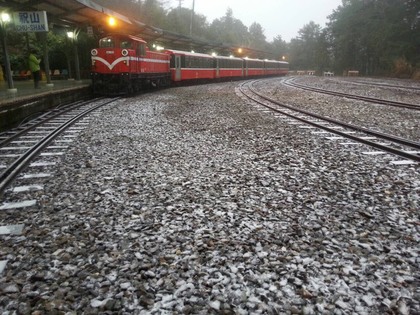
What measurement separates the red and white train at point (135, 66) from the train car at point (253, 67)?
12242 millimetres

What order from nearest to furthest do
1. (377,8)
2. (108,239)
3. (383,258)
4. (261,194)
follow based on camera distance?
(383,258) → (108,239) → (261,194) → (377,8)

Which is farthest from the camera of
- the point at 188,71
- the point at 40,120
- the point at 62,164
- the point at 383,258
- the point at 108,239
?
the point at 188,71

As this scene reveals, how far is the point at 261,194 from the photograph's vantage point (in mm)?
4480

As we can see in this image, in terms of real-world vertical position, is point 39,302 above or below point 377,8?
below

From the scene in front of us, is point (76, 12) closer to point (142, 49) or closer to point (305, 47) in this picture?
point (142, 49)

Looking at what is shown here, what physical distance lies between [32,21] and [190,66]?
16.0m

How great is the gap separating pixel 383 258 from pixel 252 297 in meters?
1.34

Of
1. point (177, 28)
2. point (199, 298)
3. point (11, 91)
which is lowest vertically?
point (199, 298)

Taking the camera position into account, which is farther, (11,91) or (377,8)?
(377,8)

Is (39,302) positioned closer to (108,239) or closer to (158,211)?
(108,239)

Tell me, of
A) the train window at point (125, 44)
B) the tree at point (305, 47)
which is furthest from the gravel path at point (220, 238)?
the tree at point (305, 47)

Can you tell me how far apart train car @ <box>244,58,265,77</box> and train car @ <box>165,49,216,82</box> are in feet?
35.0

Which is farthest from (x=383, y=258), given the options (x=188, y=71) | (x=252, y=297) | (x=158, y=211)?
(x=188, y=71)

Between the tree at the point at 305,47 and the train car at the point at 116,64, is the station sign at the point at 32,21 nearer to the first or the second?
the train car at the point at 116,64
